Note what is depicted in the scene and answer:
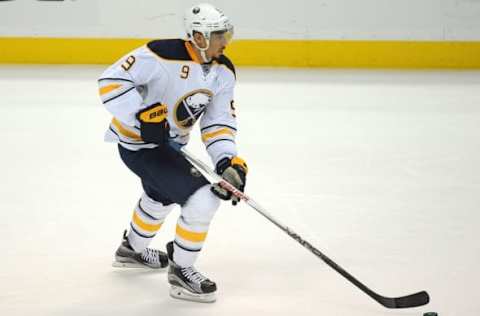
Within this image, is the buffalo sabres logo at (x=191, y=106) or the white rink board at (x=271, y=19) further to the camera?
the white rink board at (x=271, y=19)

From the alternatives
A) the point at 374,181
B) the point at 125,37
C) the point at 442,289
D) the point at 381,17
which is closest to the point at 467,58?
the point at 381,17

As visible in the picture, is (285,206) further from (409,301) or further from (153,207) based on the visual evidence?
(409,301)

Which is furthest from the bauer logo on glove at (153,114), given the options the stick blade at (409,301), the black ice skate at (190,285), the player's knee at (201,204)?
the stick blade at (409,301)

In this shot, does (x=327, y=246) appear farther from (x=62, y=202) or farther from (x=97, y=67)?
(x=97, y=67)

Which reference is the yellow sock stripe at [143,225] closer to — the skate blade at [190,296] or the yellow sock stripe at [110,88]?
the skate blade at [190,296]

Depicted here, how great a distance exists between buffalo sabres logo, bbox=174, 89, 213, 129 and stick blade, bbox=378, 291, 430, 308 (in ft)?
2.87

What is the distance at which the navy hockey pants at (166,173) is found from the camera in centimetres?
296

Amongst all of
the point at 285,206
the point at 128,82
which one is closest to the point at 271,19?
the point at 285,206

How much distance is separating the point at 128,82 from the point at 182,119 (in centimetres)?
25

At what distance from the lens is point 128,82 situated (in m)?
2.97

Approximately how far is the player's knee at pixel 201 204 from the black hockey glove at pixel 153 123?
21cm

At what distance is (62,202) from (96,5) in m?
4.31

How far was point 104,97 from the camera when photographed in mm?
2982

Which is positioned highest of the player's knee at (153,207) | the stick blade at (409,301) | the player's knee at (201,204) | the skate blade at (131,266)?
the player's knee at (201,204)
